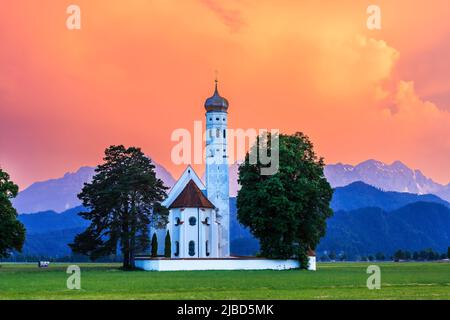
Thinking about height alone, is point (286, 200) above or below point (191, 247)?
above

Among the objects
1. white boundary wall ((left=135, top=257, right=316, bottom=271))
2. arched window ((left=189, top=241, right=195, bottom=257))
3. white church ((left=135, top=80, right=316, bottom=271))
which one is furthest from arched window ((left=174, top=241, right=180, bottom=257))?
white boundary wall ((left=135, top=257, right=316, bottom=271))

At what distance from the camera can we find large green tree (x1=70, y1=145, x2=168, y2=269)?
8162cm

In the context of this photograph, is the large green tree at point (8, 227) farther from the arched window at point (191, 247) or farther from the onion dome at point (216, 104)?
the onion dome at point (216, 104)

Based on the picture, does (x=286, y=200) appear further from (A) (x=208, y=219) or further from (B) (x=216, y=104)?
(B) (x=216, y=104)

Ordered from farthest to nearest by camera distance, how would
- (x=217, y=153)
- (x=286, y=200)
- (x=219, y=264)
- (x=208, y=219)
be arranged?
1. (x=217, y=153)
2. (x=208, y=219)
3. (x=219, y=264)
4. (x=286, y=200)

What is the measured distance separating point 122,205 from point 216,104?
29.4 meters

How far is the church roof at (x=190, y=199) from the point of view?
317 feet

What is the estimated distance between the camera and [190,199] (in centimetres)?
9706

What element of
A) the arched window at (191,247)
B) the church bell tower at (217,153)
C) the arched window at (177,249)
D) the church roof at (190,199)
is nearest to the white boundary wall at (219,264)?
the arched window at (177,249)

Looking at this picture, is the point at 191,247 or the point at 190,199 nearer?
the point at 191,247

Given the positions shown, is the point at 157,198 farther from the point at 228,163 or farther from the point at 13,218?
the point at 228,163

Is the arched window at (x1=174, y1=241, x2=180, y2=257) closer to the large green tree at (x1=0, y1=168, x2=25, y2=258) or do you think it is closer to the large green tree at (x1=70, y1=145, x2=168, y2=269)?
the large green tree at (x1=70, y1=145, x2=168, y2=269)

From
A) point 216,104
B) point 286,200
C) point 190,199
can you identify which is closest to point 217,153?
point 216,104
